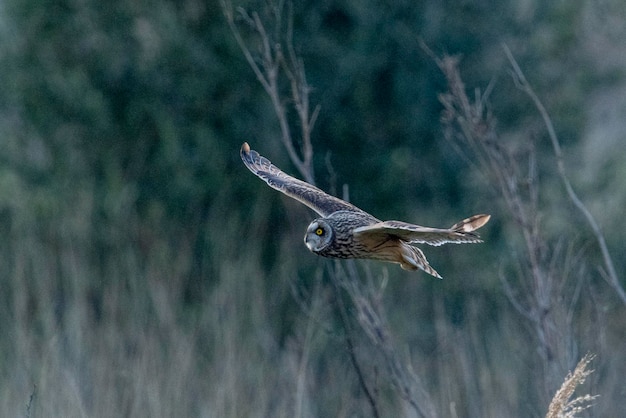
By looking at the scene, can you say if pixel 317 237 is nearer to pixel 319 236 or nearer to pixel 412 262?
pixel 319 236

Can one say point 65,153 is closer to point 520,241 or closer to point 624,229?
point 520,241

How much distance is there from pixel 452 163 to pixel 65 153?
9.58ft

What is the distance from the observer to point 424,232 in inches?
132

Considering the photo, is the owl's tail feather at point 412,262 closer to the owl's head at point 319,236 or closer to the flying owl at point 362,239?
the flying owl at point 362,239

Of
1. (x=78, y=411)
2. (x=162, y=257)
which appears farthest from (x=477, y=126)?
(x=162, y=257)

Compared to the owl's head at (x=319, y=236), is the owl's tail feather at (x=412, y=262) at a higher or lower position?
lower

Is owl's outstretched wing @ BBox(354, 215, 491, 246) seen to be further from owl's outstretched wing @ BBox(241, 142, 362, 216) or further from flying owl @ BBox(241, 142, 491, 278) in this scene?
owl's outstretched wing @ BBox(241, 142, 362, 216)

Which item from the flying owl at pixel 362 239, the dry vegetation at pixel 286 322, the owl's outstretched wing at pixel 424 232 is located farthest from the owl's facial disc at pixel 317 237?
the dry vegetation at pixel 286 322

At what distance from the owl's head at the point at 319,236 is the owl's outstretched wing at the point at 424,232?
0.35 ft

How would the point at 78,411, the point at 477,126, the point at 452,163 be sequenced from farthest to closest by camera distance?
the point at 452,163
the point at 78,411
the point at 477,126

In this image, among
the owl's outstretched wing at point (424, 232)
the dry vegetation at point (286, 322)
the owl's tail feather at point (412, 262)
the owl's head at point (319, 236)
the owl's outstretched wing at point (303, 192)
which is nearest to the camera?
the owl's outstretched wing at point (424, 232)

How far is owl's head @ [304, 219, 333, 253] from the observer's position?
13.1 ft

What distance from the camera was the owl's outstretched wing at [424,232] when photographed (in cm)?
332

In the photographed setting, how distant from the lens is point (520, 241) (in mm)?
8734
